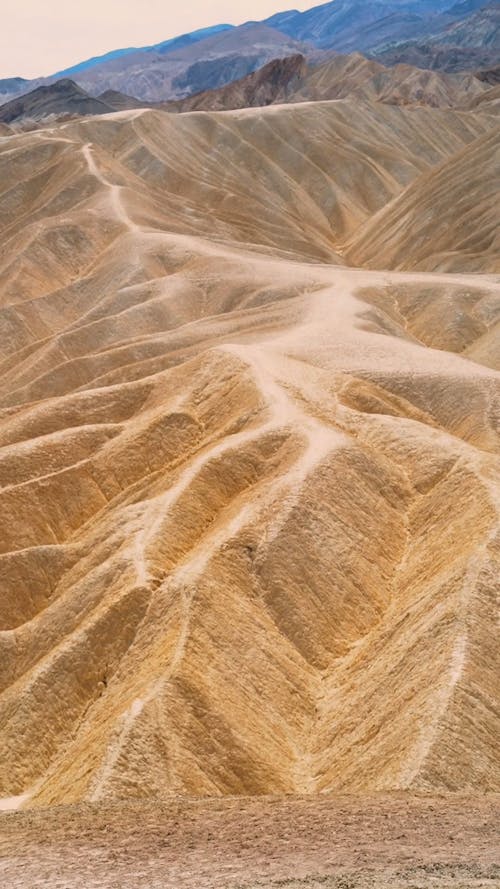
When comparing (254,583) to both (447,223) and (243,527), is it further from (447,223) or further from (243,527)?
(447,223)

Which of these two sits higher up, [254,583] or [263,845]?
[254,583]

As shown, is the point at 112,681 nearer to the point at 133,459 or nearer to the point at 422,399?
the point at 133,459

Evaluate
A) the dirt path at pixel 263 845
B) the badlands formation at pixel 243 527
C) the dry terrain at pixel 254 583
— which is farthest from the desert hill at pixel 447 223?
the dirt path at pixel 263 845

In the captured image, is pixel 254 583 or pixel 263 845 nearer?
pixel 263 845

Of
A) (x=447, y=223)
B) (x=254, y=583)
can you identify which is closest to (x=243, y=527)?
(x=254, y=583)

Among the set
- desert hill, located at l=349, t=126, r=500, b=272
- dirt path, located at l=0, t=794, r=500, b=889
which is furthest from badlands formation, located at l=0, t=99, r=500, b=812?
desert hill, located at l=349, t=126, r=500, b=272

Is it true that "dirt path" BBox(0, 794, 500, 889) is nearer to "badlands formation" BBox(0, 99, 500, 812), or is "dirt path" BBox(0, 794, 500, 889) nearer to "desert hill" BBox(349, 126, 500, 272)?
"badlands formation" BBox(0, 99, 500, 812)
